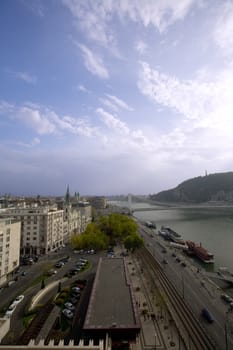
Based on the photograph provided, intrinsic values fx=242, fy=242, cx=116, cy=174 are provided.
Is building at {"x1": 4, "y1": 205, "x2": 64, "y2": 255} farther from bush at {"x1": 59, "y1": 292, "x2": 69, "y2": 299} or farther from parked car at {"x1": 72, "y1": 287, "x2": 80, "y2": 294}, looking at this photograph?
bush at {"x1": 59, "y1": 292, "x2": 69, "y2": 299}

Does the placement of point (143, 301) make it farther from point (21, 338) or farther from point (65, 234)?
point (65, 234)

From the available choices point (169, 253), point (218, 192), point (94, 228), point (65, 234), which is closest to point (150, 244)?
point (169, 253)

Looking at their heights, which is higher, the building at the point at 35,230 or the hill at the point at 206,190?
the hill at the point at 206,190

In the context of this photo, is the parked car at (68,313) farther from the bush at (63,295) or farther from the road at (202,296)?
the road at (202,296)

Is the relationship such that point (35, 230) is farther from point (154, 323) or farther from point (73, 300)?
point (154, 323)

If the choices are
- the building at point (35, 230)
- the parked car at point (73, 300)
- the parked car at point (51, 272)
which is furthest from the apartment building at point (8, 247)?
the parked car at point (73, 300)
